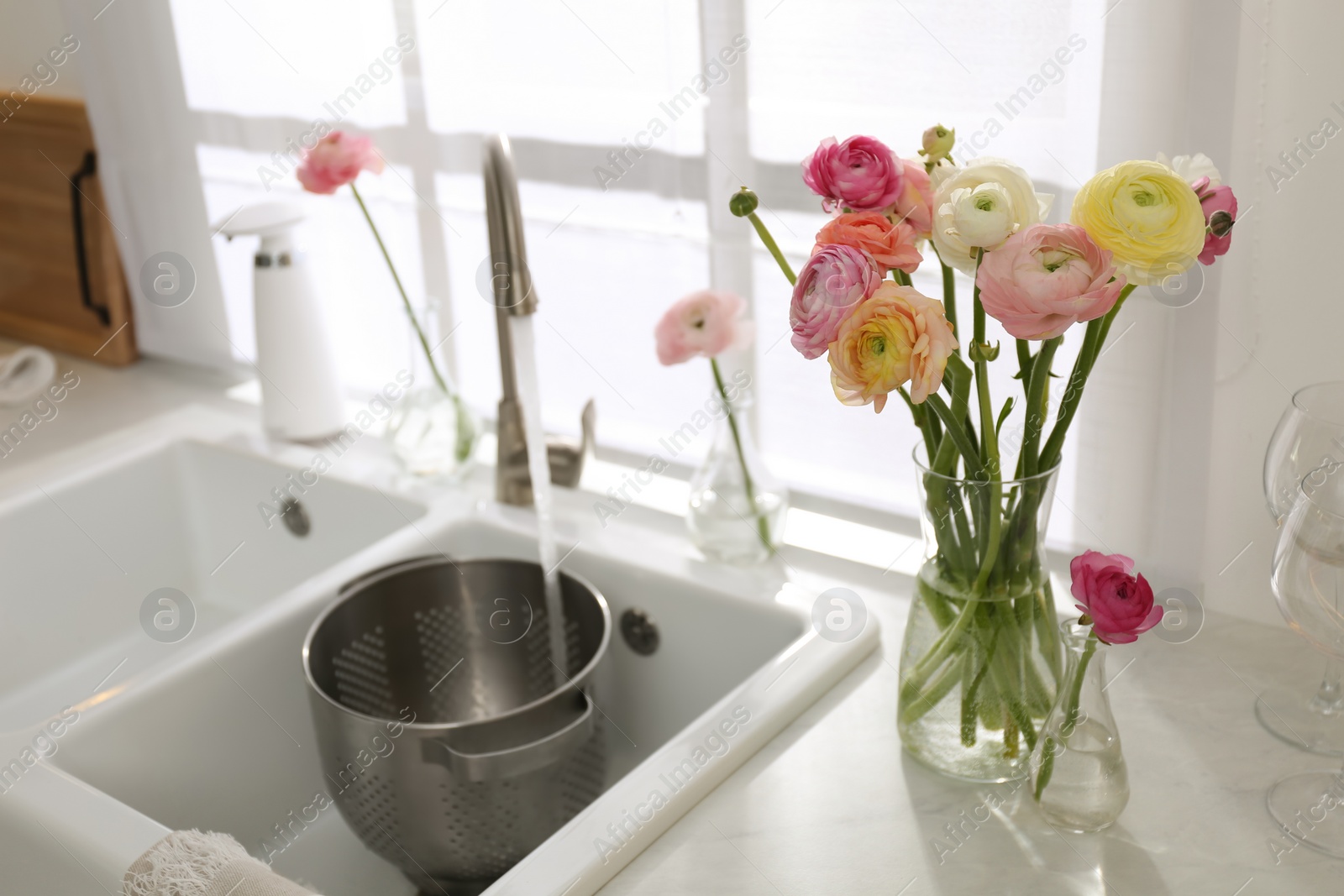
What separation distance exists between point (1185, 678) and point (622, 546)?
0.49 m

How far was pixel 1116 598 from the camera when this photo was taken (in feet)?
2.09

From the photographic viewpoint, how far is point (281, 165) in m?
1.46

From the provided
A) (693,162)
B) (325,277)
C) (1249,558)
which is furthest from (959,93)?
(325,277)

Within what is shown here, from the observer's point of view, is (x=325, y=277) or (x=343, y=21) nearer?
(x=343, y=21)

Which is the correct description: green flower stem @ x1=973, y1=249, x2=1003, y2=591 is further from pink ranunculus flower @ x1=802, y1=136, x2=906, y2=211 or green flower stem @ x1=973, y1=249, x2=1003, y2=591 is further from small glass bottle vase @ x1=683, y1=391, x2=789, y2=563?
small glass bottle vase @ x1=683, y1=391, x2=789, y2=563

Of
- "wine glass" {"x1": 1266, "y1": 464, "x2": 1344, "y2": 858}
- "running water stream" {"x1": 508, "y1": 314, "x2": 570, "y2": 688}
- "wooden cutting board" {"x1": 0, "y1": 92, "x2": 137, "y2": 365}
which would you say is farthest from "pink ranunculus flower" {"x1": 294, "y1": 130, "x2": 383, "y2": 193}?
"wine glass" {"x1": 1266, "y1": 464, "x2": 1344, "y2": 858}

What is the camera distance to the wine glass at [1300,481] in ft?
2.42

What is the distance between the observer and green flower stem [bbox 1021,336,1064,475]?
67 centimetres

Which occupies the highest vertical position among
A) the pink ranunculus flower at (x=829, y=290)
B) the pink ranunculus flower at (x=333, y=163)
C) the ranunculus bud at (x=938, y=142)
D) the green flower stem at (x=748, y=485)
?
the ranunculus bud at (x=938, y=142)

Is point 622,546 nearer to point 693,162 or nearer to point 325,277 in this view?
point 693,162

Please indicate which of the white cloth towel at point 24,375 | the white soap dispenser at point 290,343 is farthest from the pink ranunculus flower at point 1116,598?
the white cloth towel at point 24,375

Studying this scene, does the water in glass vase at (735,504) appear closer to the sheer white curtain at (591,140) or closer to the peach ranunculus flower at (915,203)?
the sheer white curtain at (591,140)

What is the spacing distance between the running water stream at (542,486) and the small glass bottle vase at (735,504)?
0.44 ft

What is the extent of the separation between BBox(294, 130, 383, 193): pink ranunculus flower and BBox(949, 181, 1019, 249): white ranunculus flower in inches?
30.5
